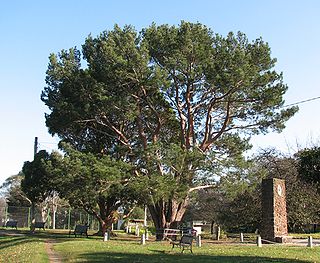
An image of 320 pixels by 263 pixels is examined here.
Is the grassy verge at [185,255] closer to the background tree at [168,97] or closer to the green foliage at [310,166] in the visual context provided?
the green foliage at [310,166]

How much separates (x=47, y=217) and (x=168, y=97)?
3968 centimetres

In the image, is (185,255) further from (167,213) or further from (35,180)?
(35,180)

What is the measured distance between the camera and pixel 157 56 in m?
32.7

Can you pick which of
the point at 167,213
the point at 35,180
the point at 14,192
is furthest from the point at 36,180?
the point at 14,192

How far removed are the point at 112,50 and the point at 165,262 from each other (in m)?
18.4

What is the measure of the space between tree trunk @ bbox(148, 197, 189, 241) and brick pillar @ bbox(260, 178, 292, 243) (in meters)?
6.13

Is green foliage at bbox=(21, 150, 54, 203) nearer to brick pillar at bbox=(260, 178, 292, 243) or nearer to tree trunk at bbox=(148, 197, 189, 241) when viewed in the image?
tree trunk at bbox=(148, 197, 189, 241)

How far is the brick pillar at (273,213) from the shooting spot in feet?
96.1

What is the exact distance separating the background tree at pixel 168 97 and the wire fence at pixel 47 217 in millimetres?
24631

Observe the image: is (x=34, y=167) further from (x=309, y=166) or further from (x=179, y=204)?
(x=309, y=166)

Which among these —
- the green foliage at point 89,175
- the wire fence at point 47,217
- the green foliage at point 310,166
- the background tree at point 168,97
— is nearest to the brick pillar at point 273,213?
the background tree at point 168,97

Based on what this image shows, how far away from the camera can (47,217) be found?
2611 inches

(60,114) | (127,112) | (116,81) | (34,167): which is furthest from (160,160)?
(34,167)

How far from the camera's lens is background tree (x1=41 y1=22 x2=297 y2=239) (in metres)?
30.7
